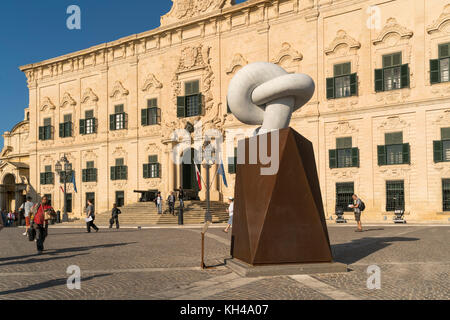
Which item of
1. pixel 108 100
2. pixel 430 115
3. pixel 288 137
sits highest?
pixel 108 100

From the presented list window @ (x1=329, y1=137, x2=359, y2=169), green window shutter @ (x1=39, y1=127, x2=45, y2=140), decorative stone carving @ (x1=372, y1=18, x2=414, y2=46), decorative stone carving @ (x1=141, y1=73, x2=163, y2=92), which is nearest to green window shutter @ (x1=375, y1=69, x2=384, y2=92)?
decorative stone carving @ (x1=372, y1=18, x2=414, y2=46)

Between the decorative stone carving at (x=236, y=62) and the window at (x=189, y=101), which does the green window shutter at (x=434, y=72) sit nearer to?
the decorative stone carving at (x=236, y=62)

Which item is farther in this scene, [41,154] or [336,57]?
[41,154]

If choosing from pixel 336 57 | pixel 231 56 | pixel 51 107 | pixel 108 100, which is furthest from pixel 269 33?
pixel 51 107

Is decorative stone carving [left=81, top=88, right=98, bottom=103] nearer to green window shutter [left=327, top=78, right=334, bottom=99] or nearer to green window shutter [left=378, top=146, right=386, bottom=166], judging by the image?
green window shutter [left=327, top=78, right=334, bottom=99]

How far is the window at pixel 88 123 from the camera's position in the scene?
34500 millimetres

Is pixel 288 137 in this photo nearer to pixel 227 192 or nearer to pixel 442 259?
pixel 442 259

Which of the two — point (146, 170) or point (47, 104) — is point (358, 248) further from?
point (47, 104)

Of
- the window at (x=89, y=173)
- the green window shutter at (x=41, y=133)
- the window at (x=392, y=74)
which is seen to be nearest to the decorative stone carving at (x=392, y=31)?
the window at (x=392, y=74)

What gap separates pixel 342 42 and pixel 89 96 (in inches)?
799

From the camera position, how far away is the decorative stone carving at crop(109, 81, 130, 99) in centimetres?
3288

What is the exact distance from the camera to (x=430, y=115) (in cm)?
2195

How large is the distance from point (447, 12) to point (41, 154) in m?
32.2
